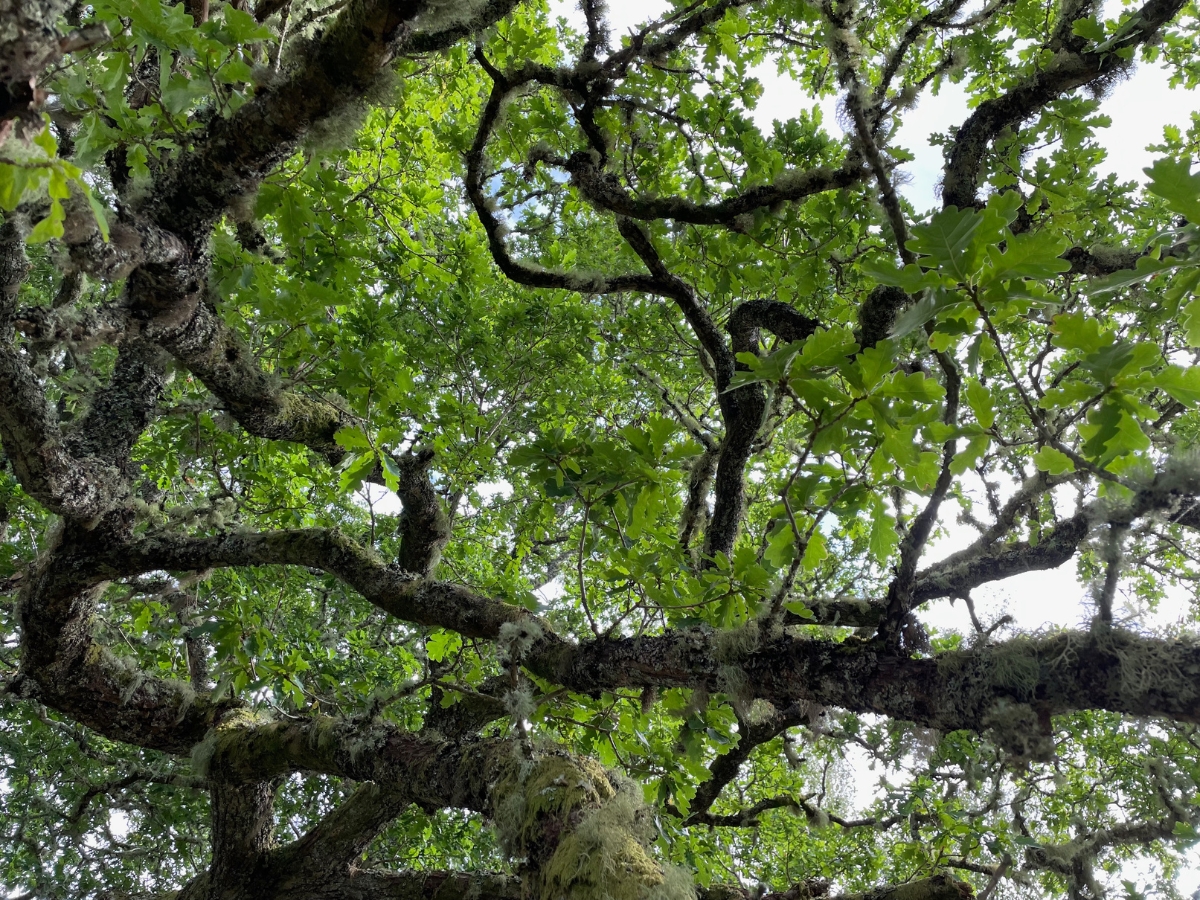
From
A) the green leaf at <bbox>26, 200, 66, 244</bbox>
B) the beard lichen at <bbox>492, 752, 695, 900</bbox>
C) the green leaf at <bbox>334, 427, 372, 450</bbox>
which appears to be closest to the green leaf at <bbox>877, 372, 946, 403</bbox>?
the beard lichen at <bbox>492, 752, 695, 900</bbox>

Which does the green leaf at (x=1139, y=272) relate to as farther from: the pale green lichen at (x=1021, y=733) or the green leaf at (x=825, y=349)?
the pale green lichen at (x=1021, y=733)

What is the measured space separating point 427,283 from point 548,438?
2851 millimetres

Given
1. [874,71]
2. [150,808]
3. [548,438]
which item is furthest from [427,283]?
[150,808]

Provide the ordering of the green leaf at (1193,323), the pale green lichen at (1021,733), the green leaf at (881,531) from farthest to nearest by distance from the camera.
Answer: the green leaf at (881,531) < the pale green lichen at (1021,733) < the green leaf at (1193,323)

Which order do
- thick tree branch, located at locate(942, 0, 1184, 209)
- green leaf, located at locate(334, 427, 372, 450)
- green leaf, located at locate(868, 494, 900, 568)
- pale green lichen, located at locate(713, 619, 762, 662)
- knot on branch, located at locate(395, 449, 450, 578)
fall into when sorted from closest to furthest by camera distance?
1. green leaf, located at locate(868, 494, 900, 568)
2. pale green lichen, located at locate(713, 619, 762, 662)
3. green leaf, located at locate(334, 427, 372, 450)
4. thick tree branch, located at locate(942, 0, 1184, 209)
5. knot on branch, located at locate(395, 449, 450, 578)

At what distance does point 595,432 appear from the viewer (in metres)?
6.30

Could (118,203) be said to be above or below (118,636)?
above

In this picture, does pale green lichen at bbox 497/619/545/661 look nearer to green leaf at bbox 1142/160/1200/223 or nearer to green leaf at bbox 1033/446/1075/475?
green leaf at bbox 1033/446/1075/475

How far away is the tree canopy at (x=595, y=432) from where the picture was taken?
5.57 ft

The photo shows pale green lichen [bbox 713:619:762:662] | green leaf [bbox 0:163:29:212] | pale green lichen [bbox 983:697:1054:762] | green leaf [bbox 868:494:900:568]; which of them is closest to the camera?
green leaf [bbox 0:163:29:212]

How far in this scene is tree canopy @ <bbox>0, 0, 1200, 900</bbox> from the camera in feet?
5.57

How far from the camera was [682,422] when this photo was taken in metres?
5.28

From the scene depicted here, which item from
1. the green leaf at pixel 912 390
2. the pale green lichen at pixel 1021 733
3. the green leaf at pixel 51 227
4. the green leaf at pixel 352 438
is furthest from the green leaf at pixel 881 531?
the green leaf at pixel 51 227

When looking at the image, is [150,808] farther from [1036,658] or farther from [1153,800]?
[1153,800]
